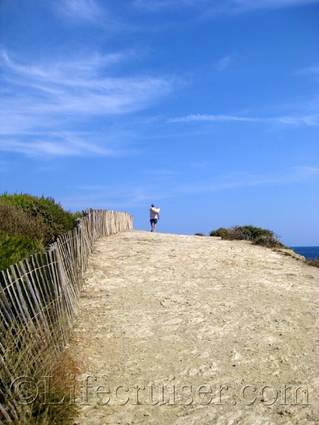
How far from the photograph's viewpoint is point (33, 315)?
6742 mm

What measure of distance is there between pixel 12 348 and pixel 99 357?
2415 mm

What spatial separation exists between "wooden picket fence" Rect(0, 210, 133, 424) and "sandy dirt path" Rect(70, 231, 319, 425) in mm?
597

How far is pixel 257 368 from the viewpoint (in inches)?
291

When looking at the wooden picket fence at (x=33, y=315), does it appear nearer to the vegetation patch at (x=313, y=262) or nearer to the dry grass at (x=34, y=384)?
the dry grass at (x=34, y=384)

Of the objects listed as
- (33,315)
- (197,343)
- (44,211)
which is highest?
(44,211)

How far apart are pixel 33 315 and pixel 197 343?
9.23 ft

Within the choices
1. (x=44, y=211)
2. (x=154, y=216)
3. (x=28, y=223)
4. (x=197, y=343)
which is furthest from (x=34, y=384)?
(x=154, y=216)

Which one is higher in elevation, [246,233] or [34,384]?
[246,233]

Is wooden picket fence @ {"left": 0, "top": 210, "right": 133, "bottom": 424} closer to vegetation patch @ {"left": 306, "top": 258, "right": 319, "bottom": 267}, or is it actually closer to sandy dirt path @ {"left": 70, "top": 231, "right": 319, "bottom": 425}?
sandy dirt path @ {"left": 70, "top": 231, "right": 319, "bottom": 425}

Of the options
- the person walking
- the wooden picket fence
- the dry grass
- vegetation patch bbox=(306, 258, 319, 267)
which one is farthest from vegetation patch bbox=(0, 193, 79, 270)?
the person walking

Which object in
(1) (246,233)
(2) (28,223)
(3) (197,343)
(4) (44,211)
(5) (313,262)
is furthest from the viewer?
(1) (246,233)

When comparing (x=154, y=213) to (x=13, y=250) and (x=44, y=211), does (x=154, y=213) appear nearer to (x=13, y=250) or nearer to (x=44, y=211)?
(x=44, y=211)

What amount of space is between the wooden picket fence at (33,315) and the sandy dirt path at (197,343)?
597 mm

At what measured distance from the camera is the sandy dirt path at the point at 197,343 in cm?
620
